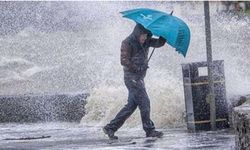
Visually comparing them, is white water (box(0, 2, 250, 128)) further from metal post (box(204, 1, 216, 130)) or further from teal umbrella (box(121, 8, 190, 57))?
teal umbrella (box(121, 8, 190, 57))

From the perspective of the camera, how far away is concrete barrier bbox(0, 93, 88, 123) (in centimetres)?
1519

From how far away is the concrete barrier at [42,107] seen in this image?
15.2 meters

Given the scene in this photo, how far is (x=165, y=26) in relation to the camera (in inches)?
415

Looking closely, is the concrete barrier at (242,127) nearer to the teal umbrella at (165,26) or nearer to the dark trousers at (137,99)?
the teal umbrella at (165,26)

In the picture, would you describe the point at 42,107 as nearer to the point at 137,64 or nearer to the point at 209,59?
the point at 137,64

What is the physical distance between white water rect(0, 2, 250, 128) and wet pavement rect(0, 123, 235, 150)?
108 cm

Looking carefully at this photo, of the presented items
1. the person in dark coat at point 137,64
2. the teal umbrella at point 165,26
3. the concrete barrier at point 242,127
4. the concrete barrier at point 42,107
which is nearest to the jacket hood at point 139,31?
the person in dark coat at point 137,64

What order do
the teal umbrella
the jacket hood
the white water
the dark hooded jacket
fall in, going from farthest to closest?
the white water
the jacket hood
the dark hooded jacket
the teal umbrella

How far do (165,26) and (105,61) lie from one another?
10.2 m

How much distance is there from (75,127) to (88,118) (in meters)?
0.81

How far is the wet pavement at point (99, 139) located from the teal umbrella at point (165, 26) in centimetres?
123

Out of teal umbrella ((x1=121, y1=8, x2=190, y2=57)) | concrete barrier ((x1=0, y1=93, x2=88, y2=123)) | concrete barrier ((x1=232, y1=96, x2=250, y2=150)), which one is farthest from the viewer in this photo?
concrete barrier ((x1=0, y1=93, x2=88, y2=123))

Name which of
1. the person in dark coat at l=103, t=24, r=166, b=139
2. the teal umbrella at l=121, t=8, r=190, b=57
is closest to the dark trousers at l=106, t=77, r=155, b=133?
the person in dark coat at l=103, t=24, r=166, b=139

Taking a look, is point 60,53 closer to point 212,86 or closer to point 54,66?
point 54,66
